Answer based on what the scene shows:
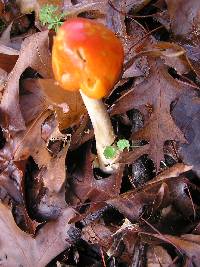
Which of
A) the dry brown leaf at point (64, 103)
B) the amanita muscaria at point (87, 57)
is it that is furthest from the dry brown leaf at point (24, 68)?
the amanita muscaria at point (87, 57)

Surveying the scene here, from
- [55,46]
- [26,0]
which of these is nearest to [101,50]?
[55,46]

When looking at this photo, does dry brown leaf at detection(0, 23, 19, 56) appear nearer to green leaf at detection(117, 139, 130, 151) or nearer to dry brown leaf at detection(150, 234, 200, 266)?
green leaf at detection(117, 139, 130, 151)

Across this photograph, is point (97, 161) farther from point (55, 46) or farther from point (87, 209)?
point (55, 46)

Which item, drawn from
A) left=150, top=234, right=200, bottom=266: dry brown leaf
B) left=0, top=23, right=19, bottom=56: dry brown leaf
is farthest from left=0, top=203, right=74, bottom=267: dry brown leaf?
left=0, top=23, right=19, bottom=56: dry brown leaf

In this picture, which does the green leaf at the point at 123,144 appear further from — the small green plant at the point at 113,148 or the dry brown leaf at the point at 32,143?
the dry brown leaf at the point at 32,143

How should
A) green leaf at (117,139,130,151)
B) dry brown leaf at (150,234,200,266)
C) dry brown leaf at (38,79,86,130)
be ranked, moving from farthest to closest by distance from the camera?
1. dry brown leaf at (38,79,86,130)
2. green leaf at (117,139,130,151)
3. dry brown leaf at (150,234,200,266)

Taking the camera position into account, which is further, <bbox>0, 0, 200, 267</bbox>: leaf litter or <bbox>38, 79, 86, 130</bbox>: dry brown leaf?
<bbox>38, 79, 86, 130</bbox>: dry brown leaf

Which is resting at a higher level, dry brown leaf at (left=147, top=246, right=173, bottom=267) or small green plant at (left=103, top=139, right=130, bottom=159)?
small green plant at (left=103, top=139, right=130, bottom=159)

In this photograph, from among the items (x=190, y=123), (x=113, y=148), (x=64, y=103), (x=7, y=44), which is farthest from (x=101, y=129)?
(x=7, y=44)
